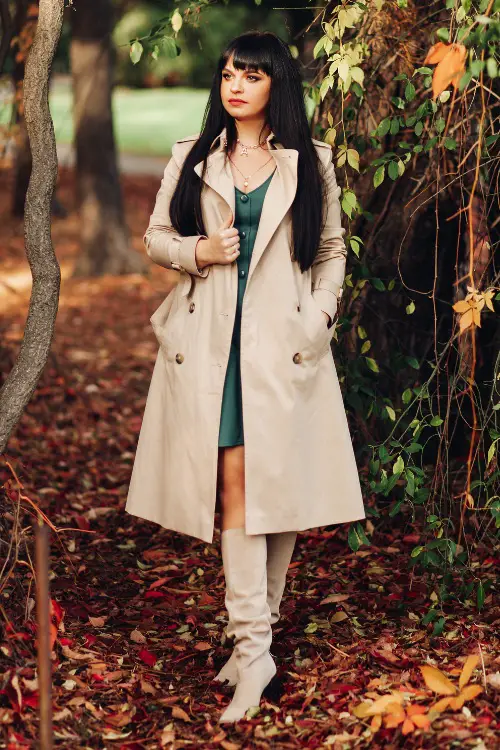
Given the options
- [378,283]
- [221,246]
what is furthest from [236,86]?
[378,283]

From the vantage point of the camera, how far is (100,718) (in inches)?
124

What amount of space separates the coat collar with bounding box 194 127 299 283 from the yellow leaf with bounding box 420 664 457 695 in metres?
1.29

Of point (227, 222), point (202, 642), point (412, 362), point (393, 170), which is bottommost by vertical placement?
point (202, 642)

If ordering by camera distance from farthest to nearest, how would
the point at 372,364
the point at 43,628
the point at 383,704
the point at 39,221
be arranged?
1. the point at 372,364
2. the point at 39,221
3. the point at 383,704
4. the point at 43,628

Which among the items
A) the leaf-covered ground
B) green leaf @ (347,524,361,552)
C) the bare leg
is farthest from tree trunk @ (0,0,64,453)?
green leaf @ (347,524,361,552)

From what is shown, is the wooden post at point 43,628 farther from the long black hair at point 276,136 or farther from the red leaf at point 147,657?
the long black hair at point 276,136

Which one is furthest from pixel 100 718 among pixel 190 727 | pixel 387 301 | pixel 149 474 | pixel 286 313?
pixel 387 301

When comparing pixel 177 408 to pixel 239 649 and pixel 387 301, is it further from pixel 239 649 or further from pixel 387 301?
pixel 387 301

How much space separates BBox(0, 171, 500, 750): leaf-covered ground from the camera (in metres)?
3.08

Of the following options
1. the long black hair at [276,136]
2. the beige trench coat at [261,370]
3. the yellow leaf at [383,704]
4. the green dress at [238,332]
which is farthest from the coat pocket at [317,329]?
the yellow leaf at [383,704]

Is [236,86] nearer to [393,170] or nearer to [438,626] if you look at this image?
[393,170]

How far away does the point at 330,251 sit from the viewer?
341 cm

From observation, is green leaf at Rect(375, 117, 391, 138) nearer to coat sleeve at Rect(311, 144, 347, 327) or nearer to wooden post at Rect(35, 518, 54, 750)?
coat sleeve at Rect(311, 144, 347, 327)

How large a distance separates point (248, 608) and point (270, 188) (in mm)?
1271
